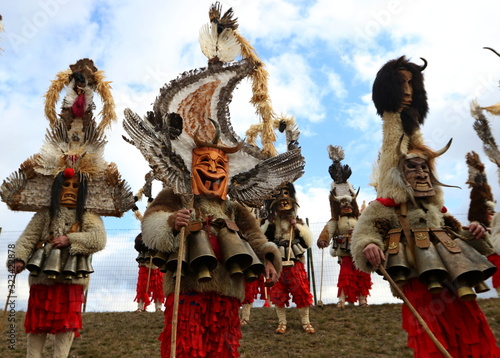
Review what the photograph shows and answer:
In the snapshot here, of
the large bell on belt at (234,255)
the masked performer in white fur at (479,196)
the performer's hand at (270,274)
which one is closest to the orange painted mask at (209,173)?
the large bell on belt at (234,255)

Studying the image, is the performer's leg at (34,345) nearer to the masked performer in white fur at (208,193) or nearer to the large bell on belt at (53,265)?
the large bell on belt at (53,265)

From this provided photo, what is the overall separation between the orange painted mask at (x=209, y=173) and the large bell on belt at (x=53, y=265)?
6.19 feet

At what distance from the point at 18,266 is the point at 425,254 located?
13.0 feet

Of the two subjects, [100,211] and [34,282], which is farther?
[100,211]

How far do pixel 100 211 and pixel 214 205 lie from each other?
1.91 m

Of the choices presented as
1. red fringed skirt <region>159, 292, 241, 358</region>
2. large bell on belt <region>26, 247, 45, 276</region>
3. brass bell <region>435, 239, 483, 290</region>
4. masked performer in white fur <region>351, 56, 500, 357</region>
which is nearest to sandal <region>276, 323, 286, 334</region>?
red fringed skirt <region>159, 292, 241, 358</region>

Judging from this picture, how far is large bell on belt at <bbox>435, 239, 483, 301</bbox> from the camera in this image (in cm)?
307

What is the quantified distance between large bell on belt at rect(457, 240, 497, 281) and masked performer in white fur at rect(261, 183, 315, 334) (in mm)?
3423

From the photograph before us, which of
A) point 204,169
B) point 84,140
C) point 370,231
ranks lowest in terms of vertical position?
point 370,231

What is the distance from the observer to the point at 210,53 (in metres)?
4.26

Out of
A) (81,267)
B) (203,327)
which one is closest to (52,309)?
(81,267)

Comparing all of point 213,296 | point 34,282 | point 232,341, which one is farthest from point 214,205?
point 34,282

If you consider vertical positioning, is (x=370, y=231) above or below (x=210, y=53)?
below

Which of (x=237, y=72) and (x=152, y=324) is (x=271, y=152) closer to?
(x=237, y=72)
